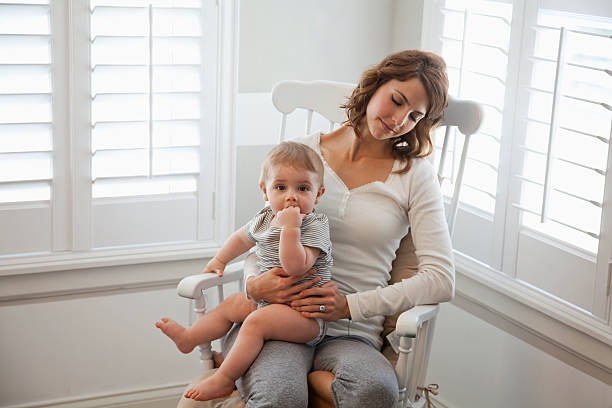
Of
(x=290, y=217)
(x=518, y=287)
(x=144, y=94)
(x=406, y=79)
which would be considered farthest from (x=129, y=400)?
(x=406, y=79)

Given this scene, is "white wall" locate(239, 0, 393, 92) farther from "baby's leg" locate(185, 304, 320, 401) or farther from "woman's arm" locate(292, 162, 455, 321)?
"baby's leg" locate(185, 304, 320, 401)

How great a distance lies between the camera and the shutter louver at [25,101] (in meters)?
2.08

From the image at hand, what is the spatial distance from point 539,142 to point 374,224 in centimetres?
55

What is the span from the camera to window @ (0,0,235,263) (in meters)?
2.13

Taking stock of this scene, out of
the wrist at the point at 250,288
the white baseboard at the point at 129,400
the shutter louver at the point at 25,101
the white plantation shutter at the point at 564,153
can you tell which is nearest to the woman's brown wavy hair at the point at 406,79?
the white plantation shutter at the point at 564,153

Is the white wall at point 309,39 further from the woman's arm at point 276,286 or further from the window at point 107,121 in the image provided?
the woman's arm at point 276,286

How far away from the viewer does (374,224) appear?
1756 millimetres

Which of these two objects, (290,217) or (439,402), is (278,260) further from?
(439,402)

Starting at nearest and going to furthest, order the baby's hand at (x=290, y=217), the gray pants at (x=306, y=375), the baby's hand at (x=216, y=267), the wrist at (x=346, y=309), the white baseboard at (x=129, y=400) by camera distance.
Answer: the gray pants at (x=306, y=375)
the baby's hand at (x=290, y=217)
the wrist at (x=346, y=309)
the baby's hand at (x=216, y=267)
the white baseboard at (x=129, y=400)

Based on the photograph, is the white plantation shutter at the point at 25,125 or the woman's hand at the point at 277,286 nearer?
the woman's hand at the point at 277,286

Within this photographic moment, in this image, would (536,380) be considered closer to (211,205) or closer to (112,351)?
(211,205)

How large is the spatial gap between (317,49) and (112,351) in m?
1.25

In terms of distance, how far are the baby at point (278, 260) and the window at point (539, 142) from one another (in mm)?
593

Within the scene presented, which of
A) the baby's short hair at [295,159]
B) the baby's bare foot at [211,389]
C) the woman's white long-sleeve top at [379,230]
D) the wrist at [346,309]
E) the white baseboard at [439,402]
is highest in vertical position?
the baby's short hair at [295,159]
